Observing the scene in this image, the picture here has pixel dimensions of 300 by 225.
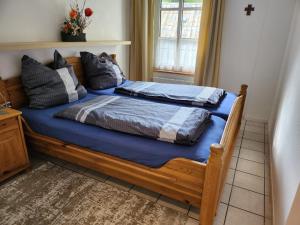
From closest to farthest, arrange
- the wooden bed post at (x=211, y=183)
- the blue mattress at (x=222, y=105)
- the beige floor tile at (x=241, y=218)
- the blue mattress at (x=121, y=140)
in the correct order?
the wooden bed post at (x=211, y=183), the blue mattress at (x=121, y=140), the beige floor tile at (x=241, y=218), the blue mattress at (x=222, y=105)

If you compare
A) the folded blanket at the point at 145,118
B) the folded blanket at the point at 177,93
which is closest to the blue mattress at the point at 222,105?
the folded blanket at the point at 177,93

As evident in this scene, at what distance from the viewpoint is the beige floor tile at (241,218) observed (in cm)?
158

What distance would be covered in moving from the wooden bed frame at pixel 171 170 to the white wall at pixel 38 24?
0.94ft

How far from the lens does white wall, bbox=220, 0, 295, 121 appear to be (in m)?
3.09

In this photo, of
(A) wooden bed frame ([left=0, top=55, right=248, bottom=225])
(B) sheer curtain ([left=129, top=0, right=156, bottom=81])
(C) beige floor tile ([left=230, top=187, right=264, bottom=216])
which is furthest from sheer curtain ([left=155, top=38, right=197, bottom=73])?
(C) beige floor tile ([left=230, top=187, right=264, bottom=216])

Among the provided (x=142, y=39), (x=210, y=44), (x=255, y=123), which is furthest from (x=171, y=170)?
(x=142, y=39)

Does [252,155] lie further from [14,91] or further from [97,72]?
[14,91]

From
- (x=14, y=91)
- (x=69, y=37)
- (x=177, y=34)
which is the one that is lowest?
(x=14, y=91)

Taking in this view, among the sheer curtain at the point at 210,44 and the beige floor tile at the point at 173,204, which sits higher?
the sheer curtain at the point at 210,44

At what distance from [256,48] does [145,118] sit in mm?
2511

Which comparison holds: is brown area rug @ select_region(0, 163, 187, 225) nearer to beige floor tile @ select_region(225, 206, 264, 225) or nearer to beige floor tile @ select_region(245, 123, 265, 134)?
beige floor tile @ select_region(225, 206, 264, 225)

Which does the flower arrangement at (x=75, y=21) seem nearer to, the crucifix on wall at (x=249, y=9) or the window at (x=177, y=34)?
the window at (x=177, y=34)

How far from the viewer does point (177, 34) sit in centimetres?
381

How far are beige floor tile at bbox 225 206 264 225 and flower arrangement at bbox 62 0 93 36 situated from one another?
2.53 m
